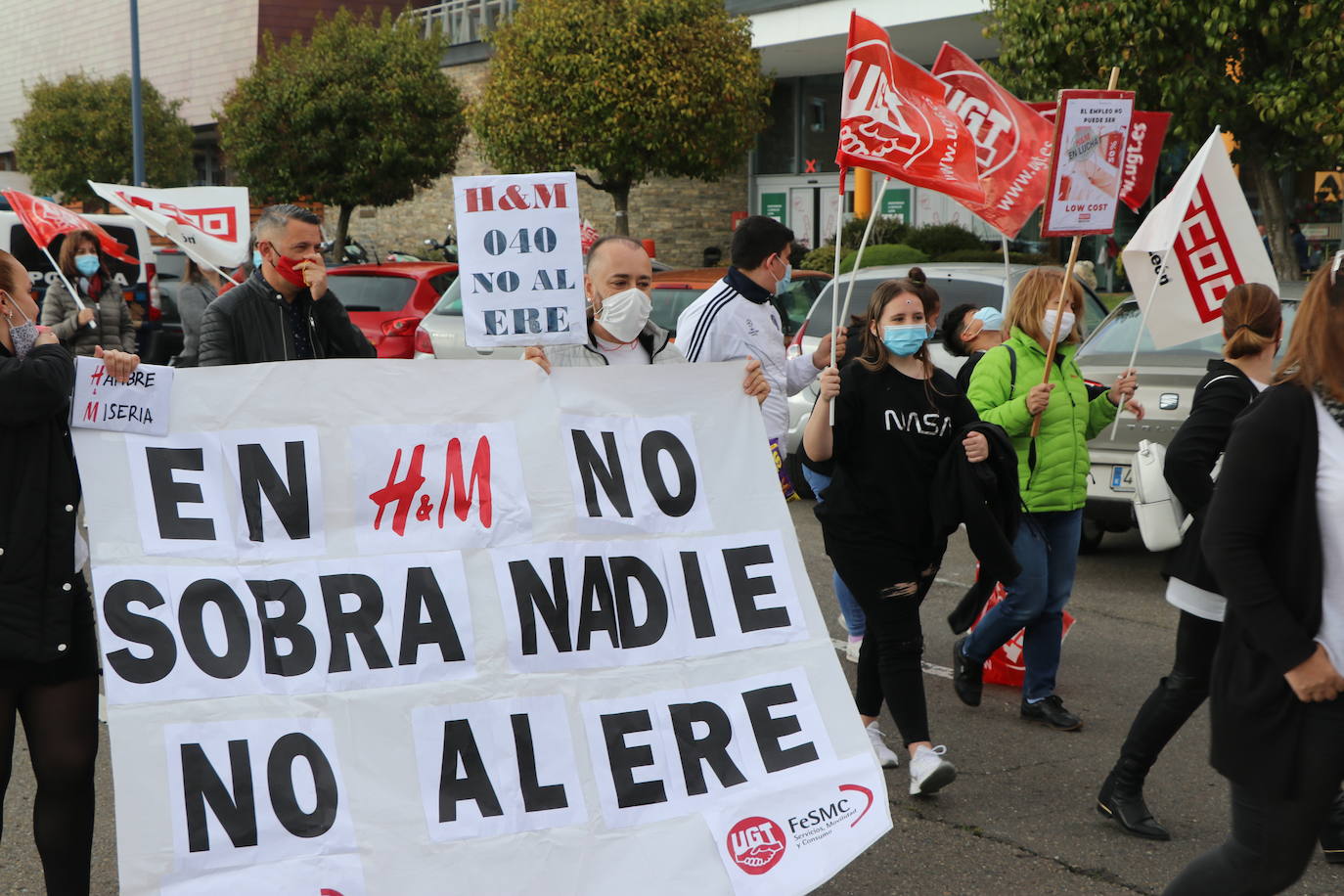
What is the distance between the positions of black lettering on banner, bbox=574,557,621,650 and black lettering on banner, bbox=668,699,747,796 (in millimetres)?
255

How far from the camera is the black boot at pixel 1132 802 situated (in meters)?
4.22

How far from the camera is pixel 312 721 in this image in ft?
10.9

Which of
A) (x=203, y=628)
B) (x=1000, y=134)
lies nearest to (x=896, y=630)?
(x=203, y=628)

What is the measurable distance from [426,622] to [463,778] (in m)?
0.40

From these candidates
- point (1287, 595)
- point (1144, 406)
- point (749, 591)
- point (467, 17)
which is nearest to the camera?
point (1287, 595)

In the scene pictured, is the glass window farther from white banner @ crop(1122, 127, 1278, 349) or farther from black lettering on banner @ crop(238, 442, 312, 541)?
black lettering on banner @ crop(238, 442, 312, 541)

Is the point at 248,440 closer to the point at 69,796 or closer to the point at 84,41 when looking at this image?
the point at 69,796

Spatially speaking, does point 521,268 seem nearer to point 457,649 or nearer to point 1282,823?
point 457,649

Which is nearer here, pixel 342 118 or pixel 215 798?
pixel 215 798

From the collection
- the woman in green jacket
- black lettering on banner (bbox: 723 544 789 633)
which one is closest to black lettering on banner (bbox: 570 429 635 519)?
black lettering on banner (bbox: 723 544 789 633)

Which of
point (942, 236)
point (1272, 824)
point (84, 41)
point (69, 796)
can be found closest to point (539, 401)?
point (69, 796)

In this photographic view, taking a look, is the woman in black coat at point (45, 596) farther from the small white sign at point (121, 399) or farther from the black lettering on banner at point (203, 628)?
the black lettering on banner at point (203, 628)

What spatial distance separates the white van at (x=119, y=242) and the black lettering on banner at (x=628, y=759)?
33.8 feet

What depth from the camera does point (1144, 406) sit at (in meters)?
7.36
